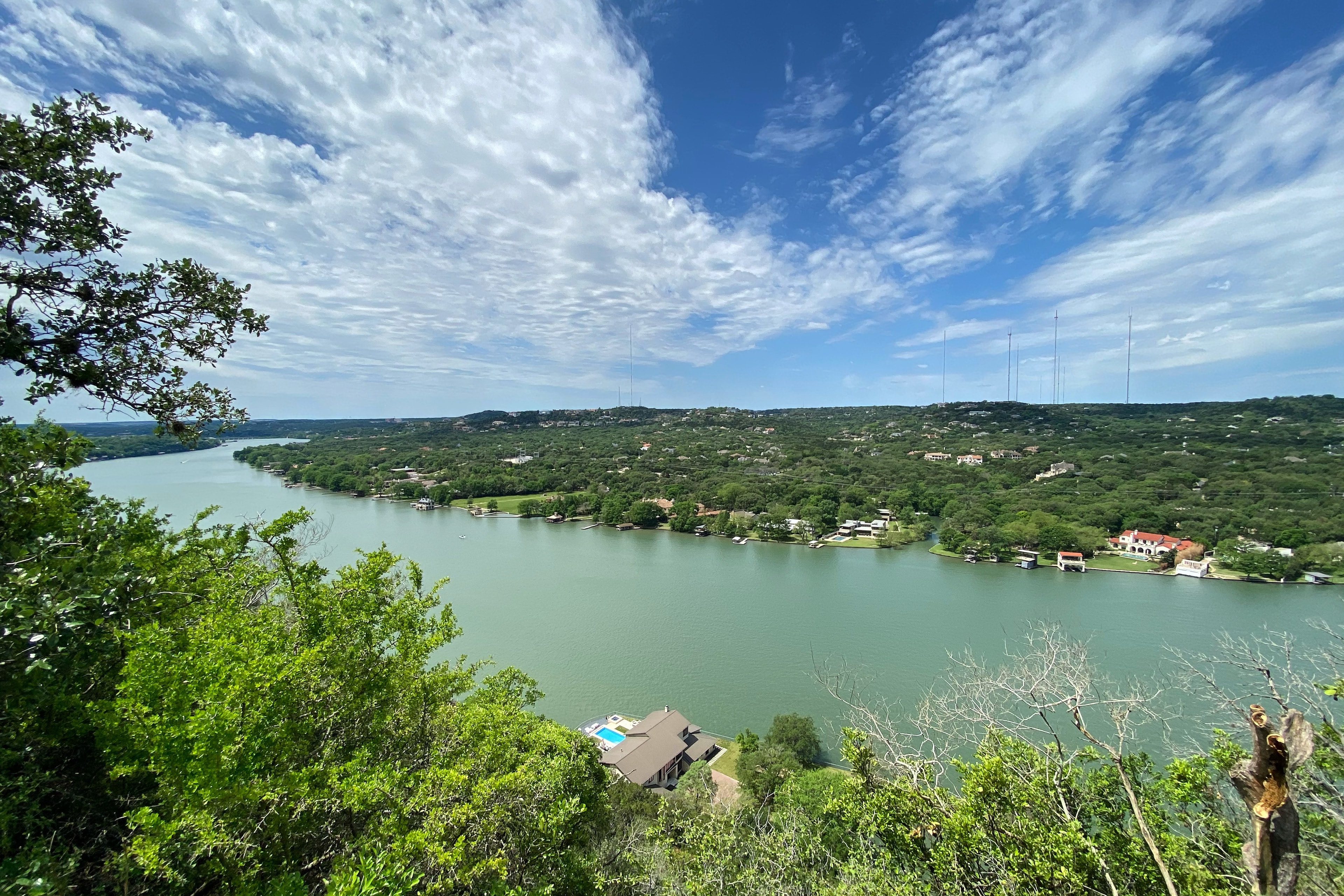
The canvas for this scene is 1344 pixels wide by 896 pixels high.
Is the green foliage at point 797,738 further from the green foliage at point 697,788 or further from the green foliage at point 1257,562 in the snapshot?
the green foliage at point 1257,562

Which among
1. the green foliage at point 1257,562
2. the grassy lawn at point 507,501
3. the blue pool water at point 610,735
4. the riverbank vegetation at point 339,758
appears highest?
the riverbank vegetation at point 339,758

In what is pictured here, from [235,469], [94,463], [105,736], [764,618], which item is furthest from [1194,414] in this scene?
[94,463]

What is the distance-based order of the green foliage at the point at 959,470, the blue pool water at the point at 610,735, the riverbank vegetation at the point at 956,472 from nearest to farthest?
the blue pool water at the point at 610,735 < the riverbank vegetation at the point at 956,472 < the green foliage at the point at 959,470

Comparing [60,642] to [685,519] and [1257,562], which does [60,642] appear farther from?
[685,519]

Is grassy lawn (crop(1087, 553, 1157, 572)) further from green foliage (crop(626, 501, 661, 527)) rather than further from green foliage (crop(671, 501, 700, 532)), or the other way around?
green foliage (crop(626, 501, 661, 527))

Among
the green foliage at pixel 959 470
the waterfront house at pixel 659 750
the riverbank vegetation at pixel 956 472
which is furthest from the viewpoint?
the green foliage at pixel 959 470

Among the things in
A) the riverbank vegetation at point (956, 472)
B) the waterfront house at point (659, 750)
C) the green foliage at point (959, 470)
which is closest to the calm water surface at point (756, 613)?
→ the waterfront house at point (659, 750)

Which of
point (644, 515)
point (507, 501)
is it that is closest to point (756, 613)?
→ point (644, 515)
